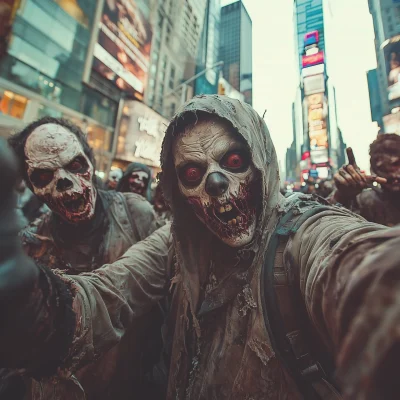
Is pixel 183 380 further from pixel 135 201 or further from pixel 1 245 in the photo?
pixel 135 201

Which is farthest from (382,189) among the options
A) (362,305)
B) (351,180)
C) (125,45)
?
(125,45)

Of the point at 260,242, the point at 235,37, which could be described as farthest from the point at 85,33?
the point at 235,37

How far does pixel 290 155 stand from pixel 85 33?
446ft

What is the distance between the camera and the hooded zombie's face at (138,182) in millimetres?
5793

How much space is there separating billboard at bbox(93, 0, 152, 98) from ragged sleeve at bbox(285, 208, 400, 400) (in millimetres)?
28607

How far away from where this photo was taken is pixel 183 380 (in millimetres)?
1528

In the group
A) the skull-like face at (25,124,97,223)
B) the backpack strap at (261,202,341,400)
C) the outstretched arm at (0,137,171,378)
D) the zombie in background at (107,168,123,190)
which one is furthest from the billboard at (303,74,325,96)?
the outstretched arm at (0,137,171,378)

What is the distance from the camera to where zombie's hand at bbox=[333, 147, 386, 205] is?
283 cm

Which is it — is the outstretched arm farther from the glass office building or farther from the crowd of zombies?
the glass office building

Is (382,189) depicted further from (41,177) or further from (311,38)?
(311,38)

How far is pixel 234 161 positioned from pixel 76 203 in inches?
58.4

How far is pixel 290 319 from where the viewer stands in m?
1.15

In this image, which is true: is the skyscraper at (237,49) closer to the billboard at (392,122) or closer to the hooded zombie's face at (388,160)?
the billboard at (392,122)

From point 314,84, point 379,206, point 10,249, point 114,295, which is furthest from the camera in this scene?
point 314,84
